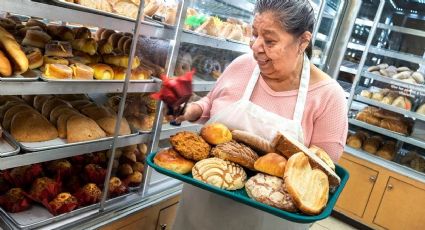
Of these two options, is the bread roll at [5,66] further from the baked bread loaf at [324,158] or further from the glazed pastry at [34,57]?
the baked bread loaf at [324,158]

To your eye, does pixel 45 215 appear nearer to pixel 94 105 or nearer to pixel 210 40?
pixel 94 105

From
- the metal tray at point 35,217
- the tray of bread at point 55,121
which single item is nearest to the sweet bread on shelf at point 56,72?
the tray of bread at point 55,121

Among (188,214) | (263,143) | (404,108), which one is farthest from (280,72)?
(404,108)

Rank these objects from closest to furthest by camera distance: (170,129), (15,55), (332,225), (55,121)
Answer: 1. (15,55)
2. (55,121)
3. (170,129)
4. (332,225)

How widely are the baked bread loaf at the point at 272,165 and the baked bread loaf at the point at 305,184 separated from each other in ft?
0.09

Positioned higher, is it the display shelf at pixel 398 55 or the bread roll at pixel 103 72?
the display shelf at pixel 398 55

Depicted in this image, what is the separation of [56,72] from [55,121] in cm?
34

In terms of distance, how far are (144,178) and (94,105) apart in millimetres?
521

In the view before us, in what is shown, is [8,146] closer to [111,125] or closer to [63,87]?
[63,87]

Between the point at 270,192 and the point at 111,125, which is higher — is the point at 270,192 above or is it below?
A: above

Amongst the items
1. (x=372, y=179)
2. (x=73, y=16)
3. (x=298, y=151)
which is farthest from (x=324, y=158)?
(x=372, y=179)

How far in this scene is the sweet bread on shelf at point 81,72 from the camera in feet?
5.09

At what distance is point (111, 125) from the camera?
1828mm

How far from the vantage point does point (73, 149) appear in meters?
1.56
